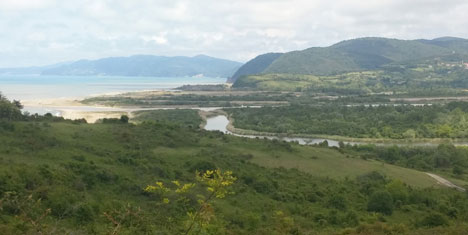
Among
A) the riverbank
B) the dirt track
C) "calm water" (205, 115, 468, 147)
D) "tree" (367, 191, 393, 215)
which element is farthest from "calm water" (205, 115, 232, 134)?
"tree" (367, 191, 393, 215)

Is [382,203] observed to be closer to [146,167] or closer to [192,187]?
[192,187]

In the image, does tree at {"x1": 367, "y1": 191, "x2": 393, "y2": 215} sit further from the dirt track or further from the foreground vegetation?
the dirt track

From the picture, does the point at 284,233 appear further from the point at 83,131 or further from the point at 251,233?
the point at 83,131

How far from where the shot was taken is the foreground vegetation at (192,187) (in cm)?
2284

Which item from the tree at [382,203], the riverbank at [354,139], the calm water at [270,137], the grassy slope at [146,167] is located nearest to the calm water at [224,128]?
the calm water at [270,137]

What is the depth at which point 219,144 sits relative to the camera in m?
60.1

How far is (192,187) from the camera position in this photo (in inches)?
1073

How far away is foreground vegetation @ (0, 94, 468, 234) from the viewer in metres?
22.8

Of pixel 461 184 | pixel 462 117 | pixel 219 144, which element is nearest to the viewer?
pixel 461 184

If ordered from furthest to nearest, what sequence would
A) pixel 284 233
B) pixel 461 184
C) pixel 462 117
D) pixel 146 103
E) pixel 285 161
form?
pixel 146 103 < pixel 462 117 < pixel 285 161 < pixel 461 184 < pixel 284 233

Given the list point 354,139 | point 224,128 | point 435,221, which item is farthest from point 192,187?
point 224,128

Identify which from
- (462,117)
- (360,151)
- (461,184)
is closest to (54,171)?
(461,184)

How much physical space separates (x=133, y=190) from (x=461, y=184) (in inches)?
1533

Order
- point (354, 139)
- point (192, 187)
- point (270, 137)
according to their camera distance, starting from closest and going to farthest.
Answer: point (192, 187) < point (354, 139) < point (270, 137)
